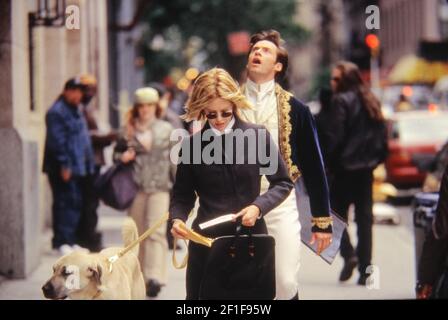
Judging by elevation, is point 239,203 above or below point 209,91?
below

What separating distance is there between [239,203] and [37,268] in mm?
5778

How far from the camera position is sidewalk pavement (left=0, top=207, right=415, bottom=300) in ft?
33.7

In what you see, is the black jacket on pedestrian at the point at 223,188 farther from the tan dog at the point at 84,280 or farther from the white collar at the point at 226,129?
the tan dog at the point at 84,280

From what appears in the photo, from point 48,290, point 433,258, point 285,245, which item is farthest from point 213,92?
point 433,258

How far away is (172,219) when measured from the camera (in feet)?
20.6

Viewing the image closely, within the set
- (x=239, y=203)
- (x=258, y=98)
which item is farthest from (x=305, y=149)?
(x=239, y=203)

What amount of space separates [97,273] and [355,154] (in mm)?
4797

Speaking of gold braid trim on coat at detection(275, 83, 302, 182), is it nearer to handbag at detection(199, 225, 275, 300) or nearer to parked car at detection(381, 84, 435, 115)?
handbag at detection(199, 225, 275, 300)

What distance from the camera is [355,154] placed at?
1114 centimetres

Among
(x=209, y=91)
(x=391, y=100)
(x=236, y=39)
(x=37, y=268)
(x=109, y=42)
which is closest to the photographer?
(x=209, y=91)

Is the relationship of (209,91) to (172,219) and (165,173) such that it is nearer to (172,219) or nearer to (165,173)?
(172,219)

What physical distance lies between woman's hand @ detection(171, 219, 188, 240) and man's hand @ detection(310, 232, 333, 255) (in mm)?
980

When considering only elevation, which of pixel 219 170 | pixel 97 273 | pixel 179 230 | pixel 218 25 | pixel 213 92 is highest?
pixel 218 25

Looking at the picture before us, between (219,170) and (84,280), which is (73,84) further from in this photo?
Answer: (219,170)
